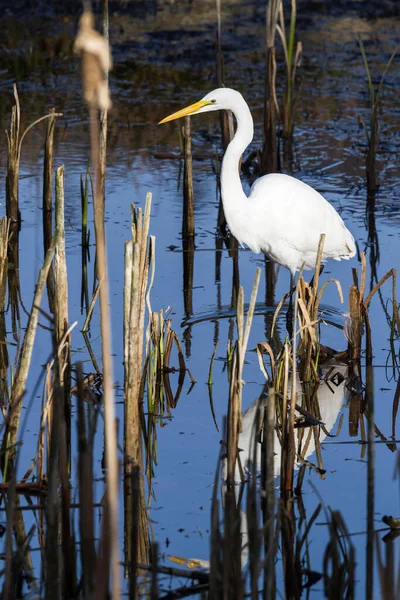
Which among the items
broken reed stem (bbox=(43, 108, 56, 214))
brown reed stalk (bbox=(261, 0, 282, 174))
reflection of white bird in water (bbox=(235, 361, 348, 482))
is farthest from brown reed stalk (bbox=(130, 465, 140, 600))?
brown reed stalk (bbox=(261, 0, 282, 174))

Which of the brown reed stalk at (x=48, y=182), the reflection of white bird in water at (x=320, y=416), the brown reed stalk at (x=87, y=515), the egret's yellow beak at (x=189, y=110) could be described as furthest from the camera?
the brown reed stalk at (x=48, y=182)

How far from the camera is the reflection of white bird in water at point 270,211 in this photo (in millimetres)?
5297

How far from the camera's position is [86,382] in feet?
13.6

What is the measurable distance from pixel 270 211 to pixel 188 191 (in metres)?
1.17

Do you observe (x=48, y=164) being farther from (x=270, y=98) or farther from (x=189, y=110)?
(x=270, y=98)

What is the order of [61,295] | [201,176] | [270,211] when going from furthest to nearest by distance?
[201,176]
[270,211]
[61,295]

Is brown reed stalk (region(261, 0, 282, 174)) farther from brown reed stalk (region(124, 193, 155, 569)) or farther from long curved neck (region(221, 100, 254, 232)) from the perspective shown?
brown reed stalk (region(124, 193, 155, 569))

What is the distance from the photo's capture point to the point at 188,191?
6.45 m

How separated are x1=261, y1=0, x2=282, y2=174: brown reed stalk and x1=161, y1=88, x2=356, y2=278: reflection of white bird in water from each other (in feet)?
5.62

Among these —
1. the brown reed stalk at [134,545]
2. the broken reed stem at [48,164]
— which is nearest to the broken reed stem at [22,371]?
the brown reed stalk at [134,545]

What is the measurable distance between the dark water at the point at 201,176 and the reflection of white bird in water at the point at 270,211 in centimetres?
41

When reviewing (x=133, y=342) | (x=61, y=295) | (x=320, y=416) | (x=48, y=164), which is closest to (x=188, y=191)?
(x=48, y=164)

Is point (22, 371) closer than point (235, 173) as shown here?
Yes

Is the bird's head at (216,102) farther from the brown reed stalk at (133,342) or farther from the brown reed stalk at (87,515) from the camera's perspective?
the brown reed stalk at (87,515)
